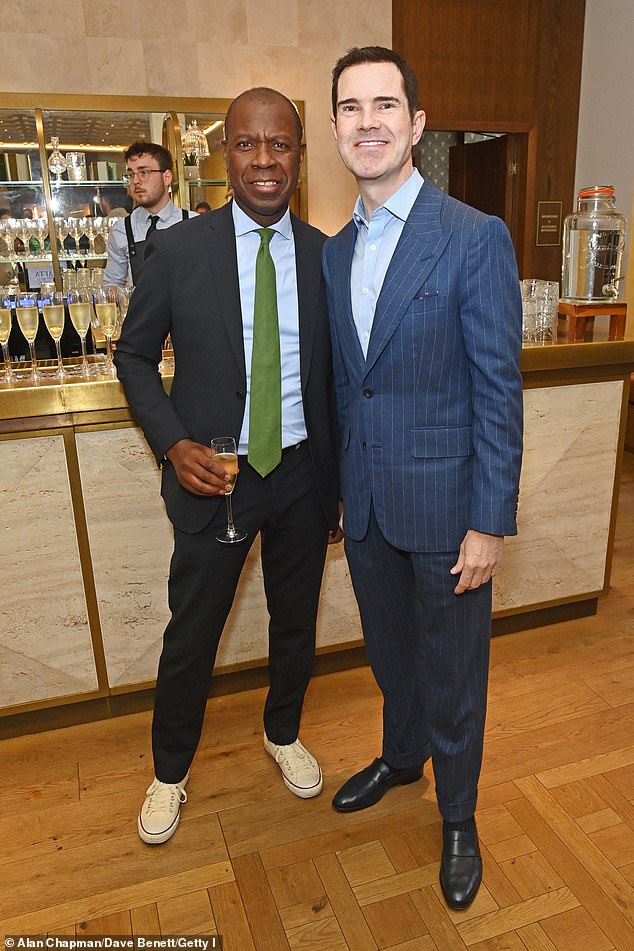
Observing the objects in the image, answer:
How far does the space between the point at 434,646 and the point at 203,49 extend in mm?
5198

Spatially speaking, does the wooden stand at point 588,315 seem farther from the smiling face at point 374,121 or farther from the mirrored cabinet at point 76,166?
the mirrored cabinet at point 76,166

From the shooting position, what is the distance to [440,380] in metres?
1.62

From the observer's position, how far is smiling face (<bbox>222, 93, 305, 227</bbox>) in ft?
5.61

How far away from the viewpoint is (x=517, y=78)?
654 cm

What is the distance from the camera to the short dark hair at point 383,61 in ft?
5.08

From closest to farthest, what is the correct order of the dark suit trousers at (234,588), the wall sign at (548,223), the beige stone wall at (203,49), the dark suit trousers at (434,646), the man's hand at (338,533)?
the dark suit trousers at (434,646) < the dark suit trousers at (234,588) < the man's hand at (338,533) < the beige stone wall at (203,49) < the wall sign at (548,223)

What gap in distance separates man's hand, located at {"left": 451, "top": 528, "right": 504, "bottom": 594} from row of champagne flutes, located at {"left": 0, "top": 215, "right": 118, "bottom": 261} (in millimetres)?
4577

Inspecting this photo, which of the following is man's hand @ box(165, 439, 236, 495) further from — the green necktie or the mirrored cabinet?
the mirrored cabinet

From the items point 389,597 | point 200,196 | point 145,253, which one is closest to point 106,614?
point 389,597

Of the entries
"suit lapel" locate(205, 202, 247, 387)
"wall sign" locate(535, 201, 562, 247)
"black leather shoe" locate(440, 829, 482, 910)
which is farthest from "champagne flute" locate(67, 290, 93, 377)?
"wall sign" locate(535, 201, 562, 247)

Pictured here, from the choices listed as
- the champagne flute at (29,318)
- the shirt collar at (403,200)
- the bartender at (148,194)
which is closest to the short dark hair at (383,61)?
the shirt collar at (403,200)

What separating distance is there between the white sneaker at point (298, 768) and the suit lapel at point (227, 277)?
46.1 inches

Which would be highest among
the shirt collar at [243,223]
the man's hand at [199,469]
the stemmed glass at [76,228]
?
the stemmed glass at [76,228]

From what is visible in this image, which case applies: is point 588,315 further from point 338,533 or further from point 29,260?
point 29,260
